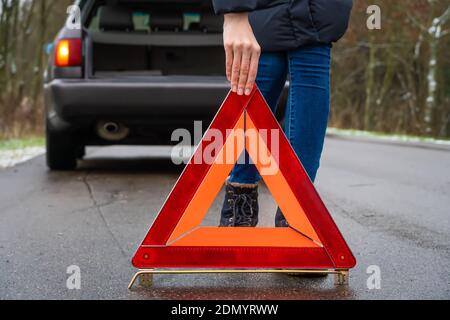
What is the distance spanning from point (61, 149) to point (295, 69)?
173 inches

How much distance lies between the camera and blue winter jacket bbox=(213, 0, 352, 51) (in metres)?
3.09

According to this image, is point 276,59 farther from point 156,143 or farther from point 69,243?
point 156,143

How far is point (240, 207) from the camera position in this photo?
3262 millimetres

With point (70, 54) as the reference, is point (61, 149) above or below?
below

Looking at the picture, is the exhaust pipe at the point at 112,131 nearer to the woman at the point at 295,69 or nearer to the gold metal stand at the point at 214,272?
the woman at the point at 295,69

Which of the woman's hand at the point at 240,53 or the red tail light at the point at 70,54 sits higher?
the woman's hand at the point at 240,53

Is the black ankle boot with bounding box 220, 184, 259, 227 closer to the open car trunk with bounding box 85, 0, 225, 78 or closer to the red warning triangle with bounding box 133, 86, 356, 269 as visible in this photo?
the red warning triangle with bounding box 133, 86, 356, 269

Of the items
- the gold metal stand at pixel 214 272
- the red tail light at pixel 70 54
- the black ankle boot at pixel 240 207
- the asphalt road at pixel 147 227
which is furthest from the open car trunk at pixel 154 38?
the gold metal stand at pixel 214 272

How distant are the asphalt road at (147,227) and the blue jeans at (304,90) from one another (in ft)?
1.71

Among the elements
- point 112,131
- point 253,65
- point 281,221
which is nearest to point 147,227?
point 281,221

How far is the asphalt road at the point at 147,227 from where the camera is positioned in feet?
9.43

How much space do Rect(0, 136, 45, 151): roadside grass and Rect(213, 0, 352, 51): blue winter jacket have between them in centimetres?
764

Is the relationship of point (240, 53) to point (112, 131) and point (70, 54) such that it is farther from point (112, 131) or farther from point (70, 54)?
point (112, 131)
